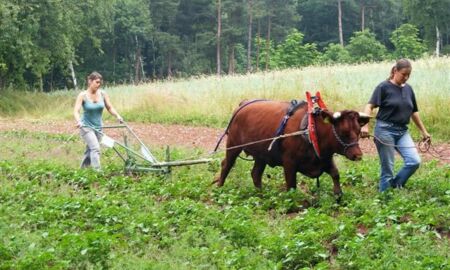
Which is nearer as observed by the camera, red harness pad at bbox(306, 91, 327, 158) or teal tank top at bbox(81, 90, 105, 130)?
red harness pad at bbox(306, 91, 327, 158)

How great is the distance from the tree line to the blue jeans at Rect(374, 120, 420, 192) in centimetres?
4085

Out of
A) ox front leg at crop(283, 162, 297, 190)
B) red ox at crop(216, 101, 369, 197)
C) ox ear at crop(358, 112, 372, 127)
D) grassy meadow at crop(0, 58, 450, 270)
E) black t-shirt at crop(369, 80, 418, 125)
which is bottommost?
grassy meadow at crop(0, 58, 450, 270)

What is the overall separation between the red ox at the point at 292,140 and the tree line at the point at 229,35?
128 ft

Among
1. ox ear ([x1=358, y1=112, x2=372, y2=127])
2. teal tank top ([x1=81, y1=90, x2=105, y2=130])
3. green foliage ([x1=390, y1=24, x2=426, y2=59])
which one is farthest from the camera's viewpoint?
green foliage ([x1=390, y1=24, x2=426, y2=59])

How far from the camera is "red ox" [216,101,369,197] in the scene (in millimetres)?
8727

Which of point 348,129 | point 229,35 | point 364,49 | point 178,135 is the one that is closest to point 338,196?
point 348,129

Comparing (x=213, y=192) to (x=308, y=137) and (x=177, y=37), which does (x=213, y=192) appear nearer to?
(x=308, y=137)

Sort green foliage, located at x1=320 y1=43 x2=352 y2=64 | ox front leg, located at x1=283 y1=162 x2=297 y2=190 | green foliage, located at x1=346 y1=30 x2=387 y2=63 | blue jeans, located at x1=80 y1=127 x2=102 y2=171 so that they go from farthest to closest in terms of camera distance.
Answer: green foliage, located at x1=346 y1=30 x2=387 y2=63 → green foliage, located at x1=320 y1=43 x2=352 y2=64 → blue jeans, located at x1=80 y1=127 x2=102 y2=171 → ox front leg, located at x1=283 y1=162 x2=297 y2=190

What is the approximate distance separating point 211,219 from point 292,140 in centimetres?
202

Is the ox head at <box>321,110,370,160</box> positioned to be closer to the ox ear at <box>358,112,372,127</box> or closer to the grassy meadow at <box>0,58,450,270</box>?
the ox ear at <box>358,112,372,127</box>

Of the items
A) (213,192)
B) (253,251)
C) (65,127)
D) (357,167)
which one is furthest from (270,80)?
(253,251)

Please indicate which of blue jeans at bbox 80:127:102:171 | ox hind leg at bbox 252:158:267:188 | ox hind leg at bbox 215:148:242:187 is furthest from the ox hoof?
blue jeans at bbox 80:127:102:171

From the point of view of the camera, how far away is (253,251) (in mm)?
7062

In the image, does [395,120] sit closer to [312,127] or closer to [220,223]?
[312,127]
